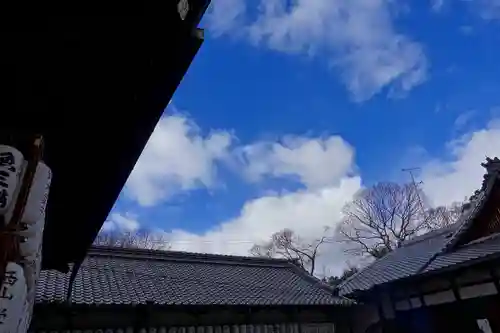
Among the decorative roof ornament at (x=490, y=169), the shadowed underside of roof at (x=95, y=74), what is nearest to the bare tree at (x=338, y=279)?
the decorative roof ornament at (x=490, y=169)

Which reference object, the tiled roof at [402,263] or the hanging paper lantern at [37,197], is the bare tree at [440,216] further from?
the hanging paper lantern at [37,197]

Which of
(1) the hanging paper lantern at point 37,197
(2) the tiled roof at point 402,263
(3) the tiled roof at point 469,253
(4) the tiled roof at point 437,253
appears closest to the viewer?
(1) the hanging paper lantern at point 37,197

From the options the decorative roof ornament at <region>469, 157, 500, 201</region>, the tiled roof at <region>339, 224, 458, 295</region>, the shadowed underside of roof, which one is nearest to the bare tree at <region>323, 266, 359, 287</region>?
the tiled roof at <region>339, 224, 458, 295</region>

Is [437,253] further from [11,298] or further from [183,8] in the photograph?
[11,298]

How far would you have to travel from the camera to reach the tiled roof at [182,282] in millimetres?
10977

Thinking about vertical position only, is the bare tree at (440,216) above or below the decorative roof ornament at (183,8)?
above

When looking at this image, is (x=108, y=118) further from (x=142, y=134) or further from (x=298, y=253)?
(x=298, y=253)

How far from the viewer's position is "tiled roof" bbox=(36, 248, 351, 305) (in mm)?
10977

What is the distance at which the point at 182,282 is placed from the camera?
1362 cm

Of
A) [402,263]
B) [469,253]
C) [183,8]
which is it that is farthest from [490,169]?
[183,8]

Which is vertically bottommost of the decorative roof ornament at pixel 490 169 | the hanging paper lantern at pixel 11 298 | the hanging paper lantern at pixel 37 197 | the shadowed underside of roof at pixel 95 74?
the hanging paper lantern at pixel 11 298

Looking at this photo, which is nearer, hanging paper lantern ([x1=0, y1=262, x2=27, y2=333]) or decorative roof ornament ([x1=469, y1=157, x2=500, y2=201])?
hanging paper lantern ([x1=0, y1=262, x2=27, y2=333])

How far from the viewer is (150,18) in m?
2.84

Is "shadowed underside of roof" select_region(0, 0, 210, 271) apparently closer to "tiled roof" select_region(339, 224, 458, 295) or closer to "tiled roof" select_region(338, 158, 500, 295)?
"tiled roof" select_region(338, 158, 500, 295)
